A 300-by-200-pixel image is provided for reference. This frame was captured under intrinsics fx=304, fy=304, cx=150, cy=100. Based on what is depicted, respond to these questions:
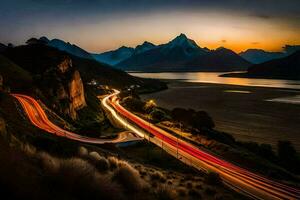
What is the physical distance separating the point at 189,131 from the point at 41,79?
4080 centimetres

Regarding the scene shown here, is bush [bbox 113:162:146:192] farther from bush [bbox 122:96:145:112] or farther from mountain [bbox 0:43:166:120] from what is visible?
bush [bbox 122:96:145:112]

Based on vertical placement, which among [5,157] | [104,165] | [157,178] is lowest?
[157,178]

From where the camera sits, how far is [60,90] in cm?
7931

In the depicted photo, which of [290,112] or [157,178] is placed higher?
[157,178]

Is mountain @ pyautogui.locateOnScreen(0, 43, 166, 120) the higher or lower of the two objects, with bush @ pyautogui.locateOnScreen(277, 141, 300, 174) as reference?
higher

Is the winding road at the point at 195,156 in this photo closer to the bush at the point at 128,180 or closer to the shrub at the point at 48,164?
the bush at the point at 128,180

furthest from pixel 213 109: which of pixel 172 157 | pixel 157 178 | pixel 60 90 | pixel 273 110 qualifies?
pixel 157 178

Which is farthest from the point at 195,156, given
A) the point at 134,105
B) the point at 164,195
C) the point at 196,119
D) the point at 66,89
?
the point at 134,105

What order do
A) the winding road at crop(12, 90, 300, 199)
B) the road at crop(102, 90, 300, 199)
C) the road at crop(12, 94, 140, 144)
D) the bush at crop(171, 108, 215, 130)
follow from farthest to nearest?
the bush at crop(171, 108, 215, 130)
the road at crop(12, 94, 140, 144)
the winding road at crop(12, 90, 300, 199)
the road at crop(102, 90, 300, 199)

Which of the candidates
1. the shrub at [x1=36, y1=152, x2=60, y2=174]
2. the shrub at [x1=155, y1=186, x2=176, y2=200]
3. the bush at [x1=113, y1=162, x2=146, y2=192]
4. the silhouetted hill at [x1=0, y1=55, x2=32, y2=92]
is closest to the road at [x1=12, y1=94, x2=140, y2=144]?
the silhouetted hill at [x1=0, y1=55, x2=32, y2=92]

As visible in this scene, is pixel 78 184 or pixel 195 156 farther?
pixel 195 156

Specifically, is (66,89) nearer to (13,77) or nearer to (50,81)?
(50,81)

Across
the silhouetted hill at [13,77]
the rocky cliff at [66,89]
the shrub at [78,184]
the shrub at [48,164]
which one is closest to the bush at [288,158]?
the shrub at [48,164]

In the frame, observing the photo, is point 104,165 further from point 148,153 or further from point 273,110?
point 273,110
